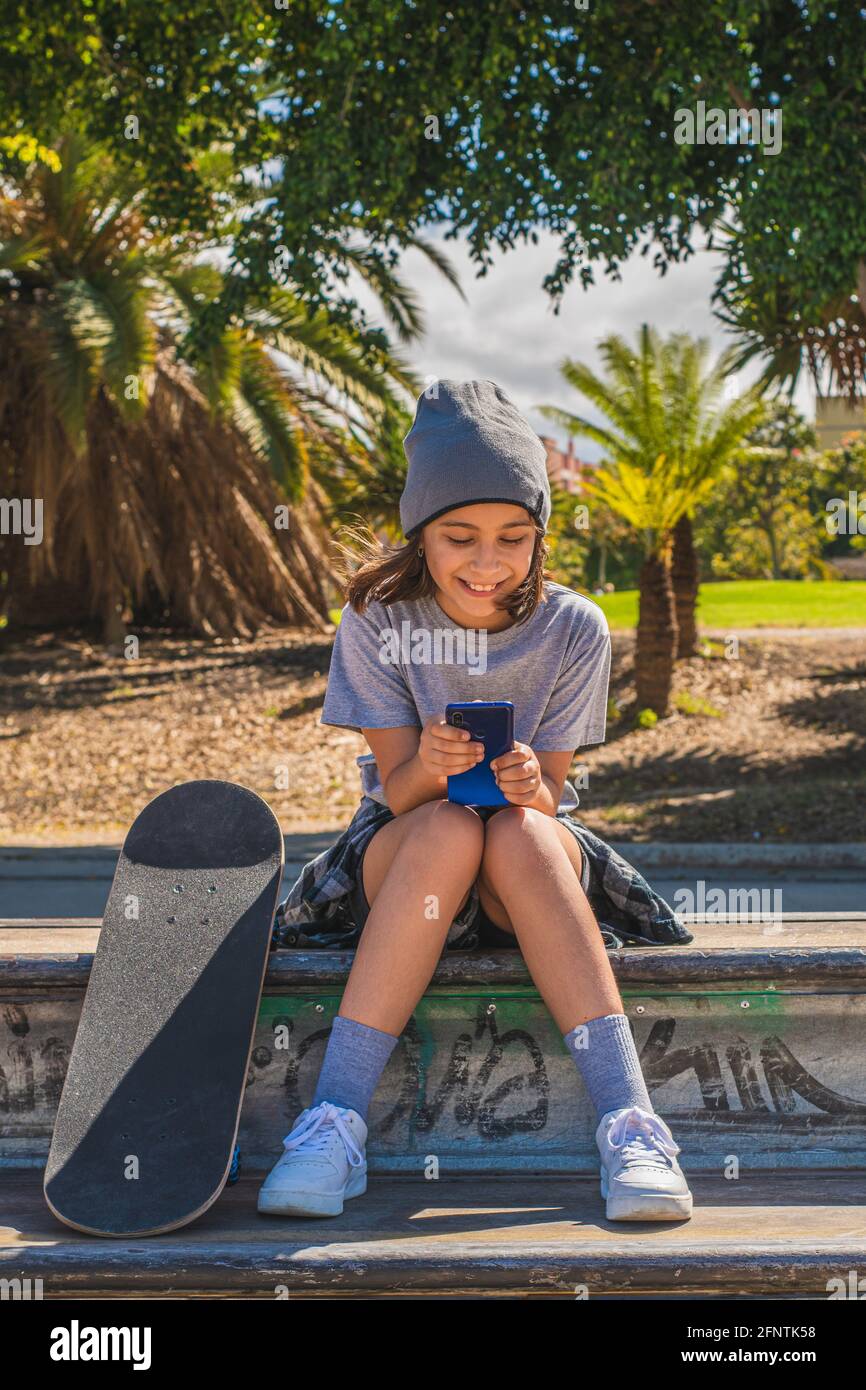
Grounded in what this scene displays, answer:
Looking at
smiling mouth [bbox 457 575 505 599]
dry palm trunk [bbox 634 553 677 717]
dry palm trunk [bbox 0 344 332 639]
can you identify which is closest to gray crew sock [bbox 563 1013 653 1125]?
smiling mouth [bbox 457 575 505 599]

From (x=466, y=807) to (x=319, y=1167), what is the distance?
745 millimetres

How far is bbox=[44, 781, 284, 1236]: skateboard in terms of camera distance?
2.27 m

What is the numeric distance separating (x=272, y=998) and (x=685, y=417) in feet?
35.7

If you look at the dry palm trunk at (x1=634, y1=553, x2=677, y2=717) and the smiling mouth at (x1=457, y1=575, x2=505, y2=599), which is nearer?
the smiling mouth at (x1=457, y1=575, x2=505, y2=599)

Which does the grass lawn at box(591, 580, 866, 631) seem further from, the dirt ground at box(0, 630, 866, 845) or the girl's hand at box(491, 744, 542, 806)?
the girl's hand at box(491, 744, 542, 806)

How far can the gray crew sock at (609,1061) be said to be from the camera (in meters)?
2.43

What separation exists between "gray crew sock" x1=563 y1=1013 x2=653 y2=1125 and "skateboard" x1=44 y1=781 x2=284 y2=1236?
64 cm

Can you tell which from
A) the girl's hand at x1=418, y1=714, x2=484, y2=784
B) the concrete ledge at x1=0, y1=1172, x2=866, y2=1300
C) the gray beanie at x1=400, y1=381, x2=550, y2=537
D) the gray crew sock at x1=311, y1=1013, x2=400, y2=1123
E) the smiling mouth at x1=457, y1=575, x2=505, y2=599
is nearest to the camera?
the concrete ledge at x1=0, y1=1172, x2=866, y2=1300

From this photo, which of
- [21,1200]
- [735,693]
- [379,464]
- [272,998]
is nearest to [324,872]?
[272,998]

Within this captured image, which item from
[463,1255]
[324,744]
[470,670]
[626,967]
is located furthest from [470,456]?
[324,744]

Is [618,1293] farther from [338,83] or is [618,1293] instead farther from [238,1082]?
[338,83]

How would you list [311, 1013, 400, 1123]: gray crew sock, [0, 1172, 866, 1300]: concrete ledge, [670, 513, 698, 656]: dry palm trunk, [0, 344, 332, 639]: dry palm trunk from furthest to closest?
1. [0, 344, 332, 639]: dry palm trunk
2. [670, 513, 698, 656]: dry palm trunk
3. [311, 1013, 400, 1123]: gray crew sock
4. [0, 1172, 866, 1300]: concrete ledge

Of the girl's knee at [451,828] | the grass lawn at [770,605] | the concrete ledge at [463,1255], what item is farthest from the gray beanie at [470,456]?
the grass lawn at [770,605]

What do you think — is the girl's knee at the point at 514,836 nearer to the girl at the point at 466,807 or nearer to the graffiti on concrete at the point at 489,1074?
the girl at the point at 466,807
